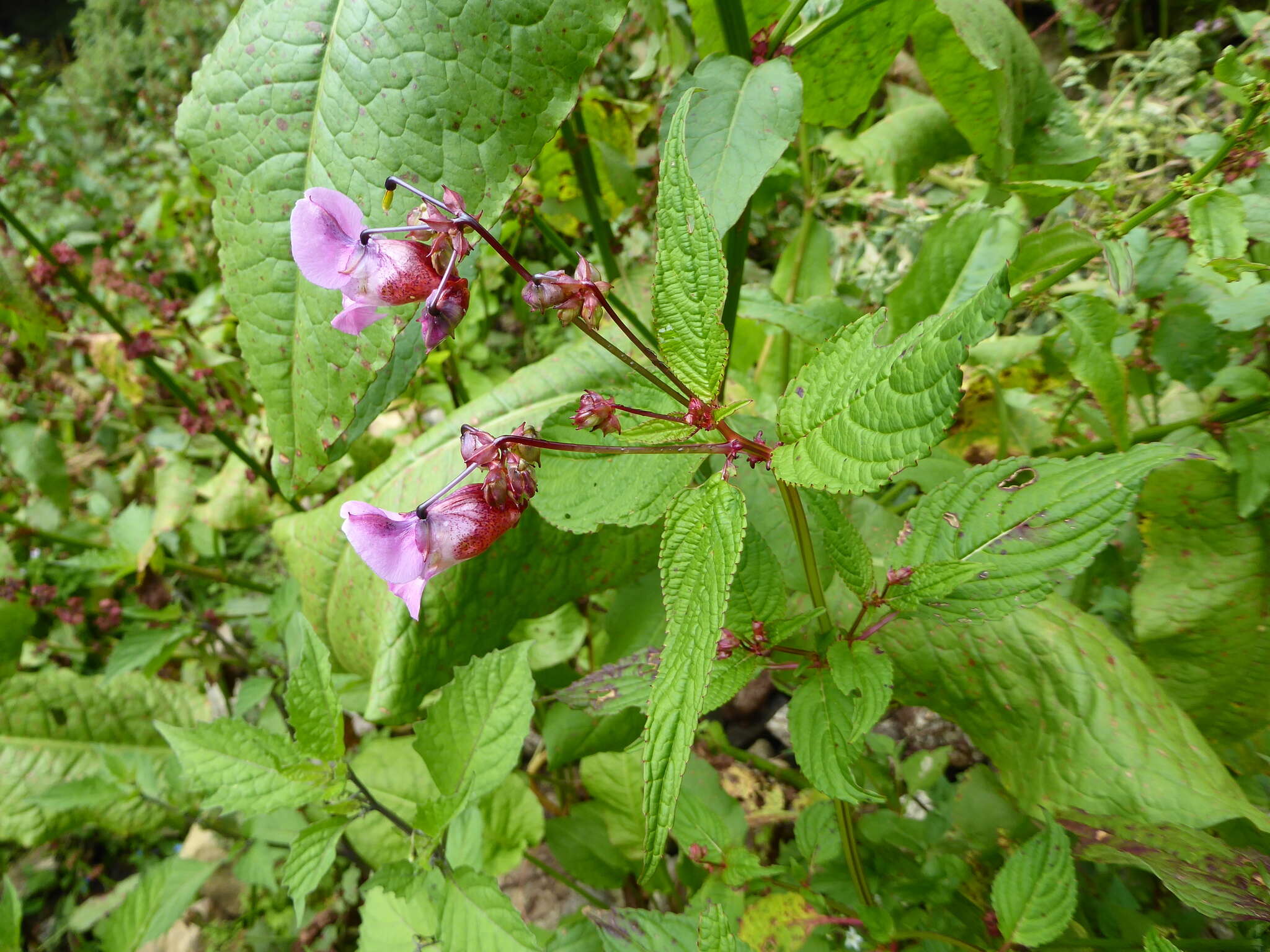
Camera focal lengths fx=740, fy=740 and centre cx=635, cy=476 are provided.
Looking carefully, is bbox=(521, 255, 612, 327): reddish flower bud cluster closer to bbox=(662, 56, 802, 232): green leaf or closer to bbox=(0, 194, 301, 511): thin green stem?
bbox=(662, 56, 802, 232): green leaf

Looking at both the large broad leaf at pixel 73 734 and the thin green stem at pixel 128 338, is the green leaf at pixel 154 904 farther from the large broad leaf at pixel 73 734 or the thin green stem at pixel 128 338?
the thin green stem at pixel 128 338

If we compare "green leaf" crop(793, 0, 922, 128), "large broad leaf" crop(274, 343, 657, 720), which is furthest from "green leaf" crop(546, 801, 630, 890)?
"green leaf" crop(793, 0, 922, 128)

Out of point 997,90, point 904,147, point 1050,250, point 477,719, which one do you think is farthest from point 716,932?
point 904,147

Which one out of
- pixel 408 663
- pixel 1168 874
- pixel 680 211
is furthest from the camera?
pixel 408 663

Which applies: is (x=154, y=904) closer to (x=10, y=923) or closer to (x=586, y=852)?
(x=10, y=923)

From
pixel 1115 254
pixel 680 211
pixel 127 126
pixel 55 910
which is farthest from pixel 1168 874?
pixel 127 126

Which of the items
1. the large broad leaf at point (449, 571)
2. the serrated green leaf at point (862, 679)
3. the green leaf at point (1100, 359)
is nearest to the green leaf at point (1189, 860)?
the serrated green leaf at point (862, 679)

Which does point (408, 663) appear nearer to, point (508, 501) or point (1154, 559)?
point (508, 501)
